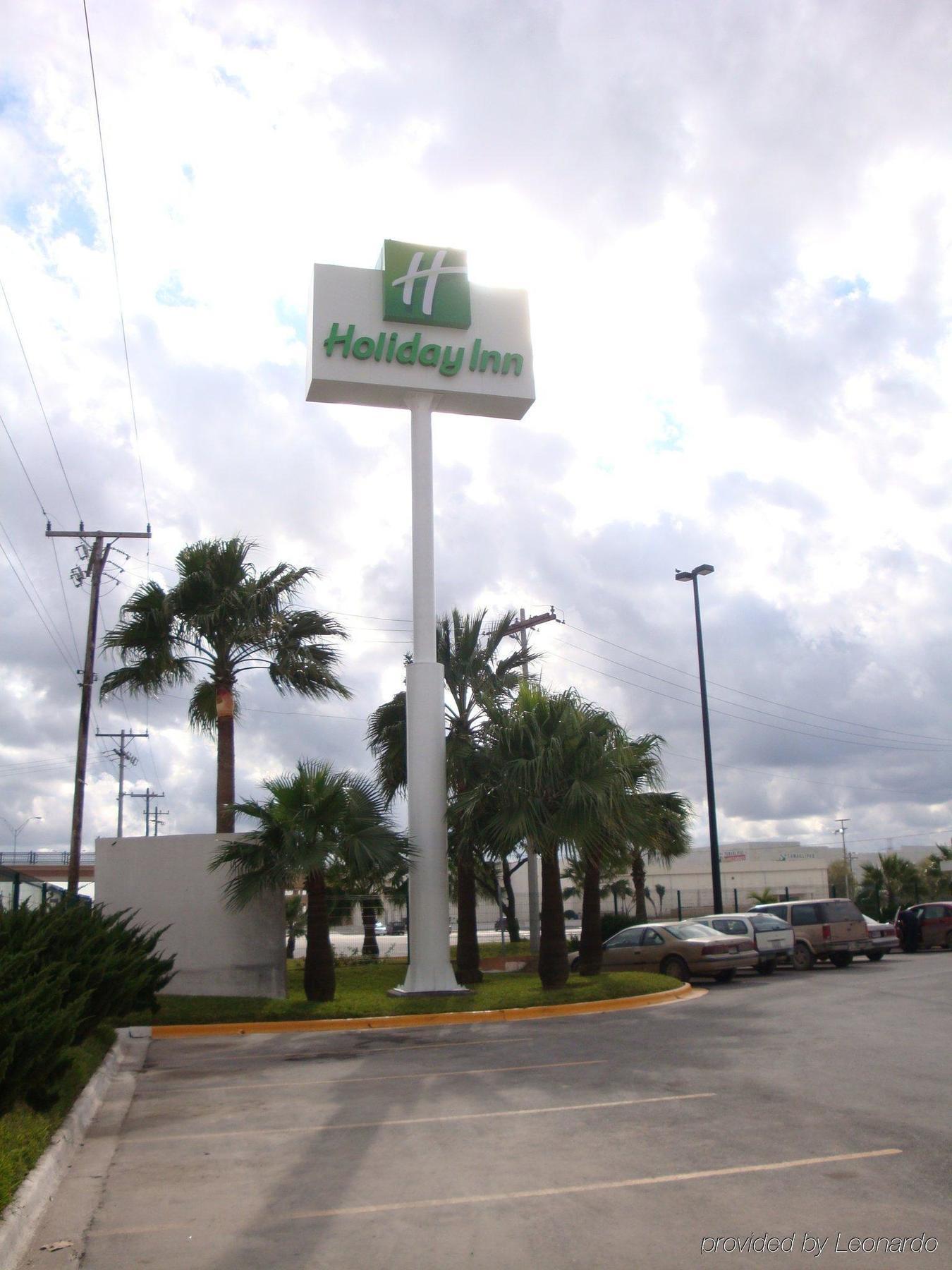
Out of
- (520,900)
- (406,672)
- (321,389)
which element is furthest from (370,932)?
(520,900)

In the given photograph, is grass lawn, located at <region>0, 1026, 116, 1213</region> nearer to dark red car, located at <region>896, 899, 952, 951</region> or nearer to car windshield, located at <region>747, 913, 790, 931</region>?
car windshield, located at <region>747, 913, 790, 931</region>

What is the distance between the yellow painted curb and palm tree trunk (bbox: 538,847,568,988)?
1460 millimetres

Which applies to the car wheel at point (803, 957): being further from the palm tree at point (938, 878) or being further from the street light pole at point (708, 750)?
the palm tree at point (938, 878)

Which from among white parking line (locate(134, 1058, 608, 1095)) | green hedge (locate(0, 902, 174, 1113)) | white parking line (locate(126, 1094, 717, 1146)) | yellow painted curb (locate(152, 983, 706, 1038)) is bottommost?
yellow painted curb (locate(152, 983, 706, 1038))

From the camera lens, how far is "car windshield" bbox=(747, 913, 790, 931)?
2353 centimetres

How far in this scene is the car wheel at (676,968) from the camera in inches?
853

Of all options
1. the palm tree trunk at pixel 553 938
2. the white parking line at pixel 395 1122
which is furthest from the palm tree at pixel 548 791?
the white parking line at pixel 395 1122

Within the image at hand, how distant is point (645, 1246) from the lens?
556 centimetres

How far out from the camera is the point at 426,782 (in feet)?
63.2

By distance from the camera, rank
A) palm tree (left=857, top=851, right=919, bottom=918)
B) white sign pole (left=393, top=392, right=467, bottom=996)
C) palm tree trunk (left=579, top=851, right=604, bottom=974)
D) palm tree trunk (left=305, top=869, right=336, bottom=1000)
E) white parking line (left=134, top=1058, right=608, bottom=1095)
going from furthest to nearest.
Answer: palm tree (left=857, top=851, right=919, bottom=918)
palm tree trunk (left=579, top=851, right=604, bottom=974)
white sign pole (left=393, top=392, right=467, bottom=996)
palm tree trunk (left=305, top=869, right=336, bottom=1000)
white parking line (left=134, top=1058, right=608, bottom=1095)

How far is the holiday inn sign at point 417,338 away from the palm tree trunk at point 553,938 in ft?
30.5

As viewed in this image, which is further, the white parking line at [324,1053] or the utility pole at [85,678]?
the utility pole at [85,678]

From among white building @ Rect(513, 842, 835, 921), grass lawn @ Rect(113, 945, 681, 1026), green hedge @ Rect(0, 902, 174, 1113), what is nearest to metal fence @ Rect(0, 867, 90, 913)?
green hedge @ Rect(0, 902, 174, 1113)

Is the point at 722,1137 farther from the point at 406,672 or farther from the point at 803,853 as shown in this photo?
the point at 803,853
